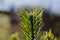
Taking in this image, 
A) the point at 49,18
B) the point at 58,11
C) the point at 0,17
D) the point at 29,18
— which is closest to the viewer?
the point at 29,18

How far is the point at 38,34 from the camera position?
1.68 feet

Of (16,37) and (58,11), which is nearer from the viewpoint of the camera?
(16,37)

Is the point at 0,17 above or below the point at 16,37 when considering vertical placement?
below

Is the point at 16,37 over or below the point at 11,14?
over

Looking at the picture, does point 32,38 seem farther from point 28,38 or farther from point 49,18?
point 49,18

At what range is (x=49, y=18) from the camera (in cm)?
435

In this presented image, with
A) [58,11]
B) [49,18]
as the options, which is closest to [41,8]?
[49,18]

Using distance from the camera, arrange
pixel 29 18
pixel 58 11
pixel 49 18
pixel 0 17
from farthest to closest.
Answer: pixel 0 17 → pixel 58 11 → pixel 49 18 → pixel 29 18

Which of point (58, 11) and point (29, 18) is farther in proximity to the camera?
point (58, 11)

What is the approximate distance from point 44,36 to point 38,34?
5cm

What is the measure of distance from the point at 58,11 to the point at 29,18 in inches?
166

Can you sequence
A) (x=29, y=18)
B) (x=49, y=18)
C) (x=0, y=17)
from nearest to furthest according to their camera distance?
(x=29, y=18) → (x=49, y=18) → (x=0, y=17)

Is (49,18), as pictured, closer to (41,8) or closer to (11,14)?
(11,14)

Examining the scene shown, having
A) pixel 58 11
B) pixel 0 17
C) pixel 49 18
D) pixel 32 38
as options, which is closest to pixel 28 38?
pixel 32 38
